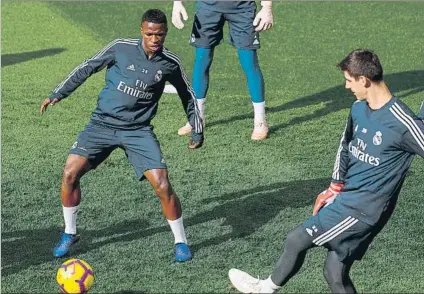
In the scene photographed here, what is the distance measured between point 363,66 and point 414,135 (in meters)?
0.55

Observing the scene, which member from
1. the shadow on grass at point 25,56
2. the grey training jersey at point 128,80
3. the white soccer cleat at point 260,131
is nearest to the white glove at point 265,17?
the white soccer cleat at point 260,131

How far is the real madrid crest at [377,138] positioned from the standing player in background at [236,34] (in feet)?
14.1

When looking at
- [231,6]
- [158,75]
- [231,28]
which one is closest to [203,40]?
[231,28]

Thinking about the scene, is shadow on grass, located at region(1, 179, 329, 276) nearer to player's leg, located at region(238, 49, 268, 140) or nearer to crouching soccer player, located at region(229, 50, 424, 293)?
player's leg, located at region(238, 49, 268, 140)

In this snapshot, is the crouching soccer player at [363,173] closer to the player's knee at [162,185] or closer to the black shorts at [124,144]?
the player's knee at [162,185]

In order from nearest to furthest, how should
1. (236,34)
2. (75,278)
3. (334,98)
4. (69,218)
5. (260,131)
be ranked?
(75,278)
(69,218)
(236,34)
(260,131)
(334,98)

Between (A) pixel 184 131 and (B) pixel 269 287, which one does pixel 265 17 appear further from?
(B) pixel 269 287

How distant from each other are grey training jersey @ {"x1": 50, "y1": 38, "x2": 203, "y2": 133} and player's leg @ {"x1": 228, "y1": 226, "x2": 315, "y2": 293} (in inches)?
69.4

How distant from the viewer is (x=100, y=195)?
9.55m

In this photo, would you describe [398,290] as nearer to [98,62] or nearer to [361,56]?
[361,56]

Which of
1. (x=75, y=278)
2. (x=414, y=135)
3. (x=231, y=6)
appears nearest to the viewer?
(x=414, y=135)

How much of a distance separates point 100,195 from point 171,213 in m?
1.61

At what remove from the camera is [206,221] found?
29.3 ft

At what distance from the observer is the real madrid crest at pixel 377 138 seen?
257 inches
